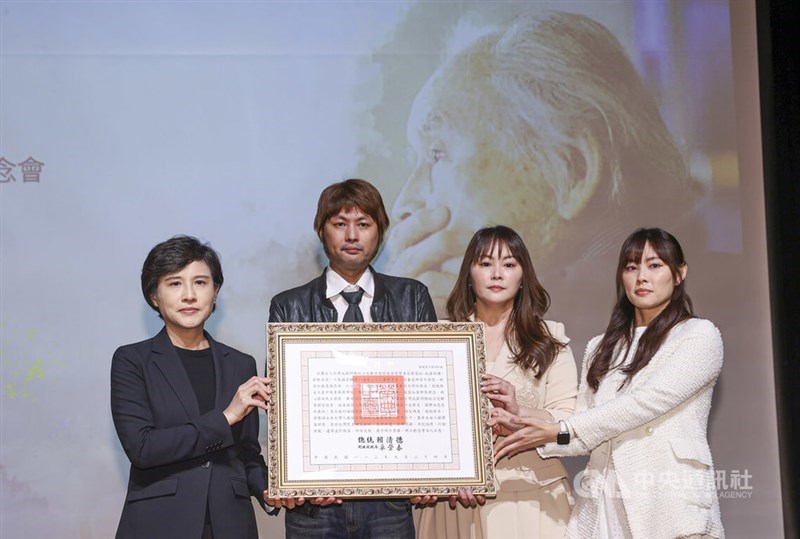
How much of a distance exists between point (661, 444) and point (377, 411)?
83cm

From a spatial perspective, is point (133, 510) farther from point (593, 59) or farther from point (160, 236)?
point (593, 59)

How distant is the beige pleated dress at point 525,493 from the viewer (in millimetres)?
2559

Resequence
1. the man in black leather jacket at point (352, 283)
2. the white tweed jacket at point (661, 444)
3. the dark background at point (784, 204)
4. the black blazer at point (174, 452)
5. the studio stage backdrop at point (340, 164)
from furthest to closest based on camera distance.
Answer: the dark background at point (784, 204) → the studio stage backdrop at point (340, 164) → the man in black leather jacket at point (352, 283) → the white tweed jacket at point (661, 444) → the black blazer at point (174, 452)

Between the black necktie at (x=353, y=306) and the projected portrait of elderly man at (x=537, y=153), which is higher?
the projected portrait of elderly man at (x=537, y=153)

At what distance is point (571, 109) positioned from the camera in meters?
3.51

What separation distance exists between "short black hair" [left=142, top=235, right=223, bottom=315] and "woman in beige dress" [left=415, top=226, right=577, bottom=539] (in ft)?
2.60

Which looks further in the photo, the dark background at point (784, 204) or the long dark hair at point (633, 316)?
the dark background at point (784, 204)

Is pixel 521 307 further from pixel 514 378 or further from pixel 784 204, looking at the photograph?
pixel 784 204

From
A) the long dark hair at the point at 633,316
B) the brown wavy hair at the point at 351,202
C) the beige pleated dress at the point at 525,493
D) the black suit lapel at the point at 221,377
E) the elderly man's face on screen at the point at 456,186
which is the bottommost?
the beige pleated dress at the point at 525,493

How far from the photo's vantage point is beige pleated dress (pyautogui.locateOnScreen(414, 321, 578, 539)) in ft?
8.39

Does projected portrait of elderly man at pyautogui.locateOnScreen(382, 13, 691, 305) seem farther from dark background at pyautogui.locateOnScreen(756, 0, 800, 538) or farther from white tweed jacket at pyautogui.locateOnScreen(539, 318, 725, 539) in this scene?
white tweed jacket at pyautogui.locateOnScreen(539, 318, 725, 539)
